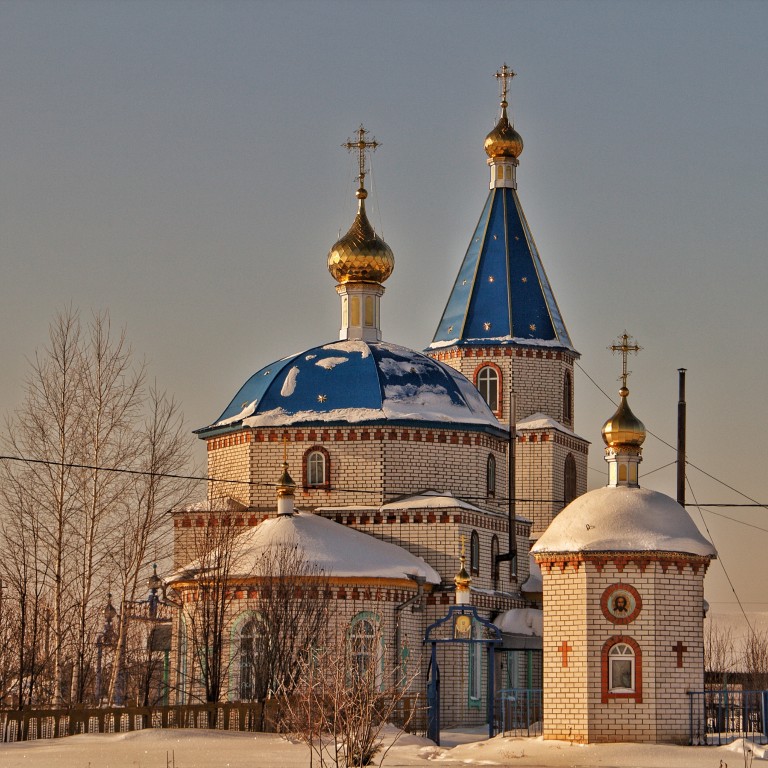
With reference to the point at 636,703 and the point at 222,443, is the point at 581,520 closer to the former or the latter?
the point at 636,703

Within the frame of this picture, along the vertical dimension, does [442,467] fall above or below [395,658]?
above

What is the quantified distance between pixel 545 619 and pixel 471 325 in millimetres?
15726

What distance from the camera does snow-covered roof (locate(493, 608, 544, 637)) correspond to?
32875mm

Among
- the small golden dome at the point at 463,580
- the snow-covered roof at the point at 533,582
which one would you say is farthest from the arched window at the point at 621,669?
the snow-covered roof at the point at 533,582

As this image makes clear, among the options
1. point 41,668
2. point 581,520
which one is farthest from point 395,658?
point 581,520

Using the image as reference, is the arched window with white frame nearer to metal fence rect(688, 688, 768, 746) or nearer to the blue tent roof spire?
metal fence rect(688, 688, 768, 746)

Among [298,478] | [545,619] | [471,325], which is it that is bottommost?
[545,619]

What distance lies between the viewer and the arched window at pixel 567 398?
39219mm

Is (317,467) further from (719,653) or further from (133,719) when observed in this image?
(719,653)

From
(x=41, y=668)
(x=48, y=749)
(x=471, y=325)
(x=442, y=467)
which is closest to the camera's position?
(x=48, y=749)

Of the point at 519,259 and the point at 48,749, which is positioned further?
the point at 519,259

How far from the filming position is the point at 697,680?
76.5 ft

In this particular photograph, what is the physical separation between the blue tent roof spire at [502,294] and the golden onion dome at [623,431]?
13.1 metres

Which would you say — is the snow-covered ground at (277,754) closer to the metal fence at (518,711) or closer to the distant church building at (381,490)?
the metal fence at (518,711)
